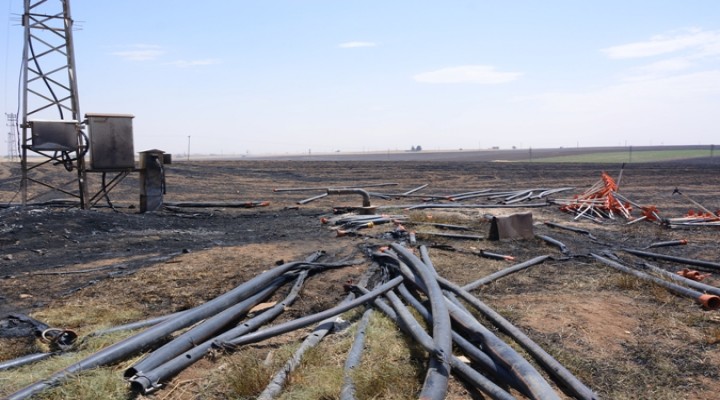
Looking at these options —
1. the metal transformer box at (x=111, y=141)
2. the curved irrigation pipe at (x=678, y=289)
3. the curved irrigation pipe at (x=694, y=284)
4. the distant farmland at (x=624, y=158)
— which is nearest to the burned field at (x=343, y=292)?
the curved irrigation pipe at (x=678, y=289)

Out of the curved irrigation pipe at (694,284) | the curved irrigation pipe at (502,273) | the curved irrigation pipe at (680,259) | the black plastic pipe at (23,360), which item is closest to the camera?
the black plastic pipe at (23,360)

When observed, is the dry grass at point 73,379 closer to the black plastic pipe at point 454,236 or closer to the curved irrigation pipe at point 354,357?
the curved irrigation pipe at point 354,357

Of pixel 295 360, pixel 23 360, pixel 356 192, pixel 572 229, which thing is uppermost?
pixel 356 192

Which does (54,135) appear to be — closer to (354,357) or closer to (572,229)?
(354,357)

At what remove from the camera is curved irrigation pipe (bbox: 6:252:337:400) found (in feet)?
15.3

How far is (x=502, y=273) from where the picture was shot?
8.42m

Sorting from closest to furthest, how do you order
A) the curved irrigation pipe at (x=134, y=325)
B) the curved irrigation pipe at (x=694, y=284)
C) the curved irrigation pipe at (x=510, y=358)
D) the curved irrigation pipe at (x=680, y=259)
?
the curved irrigation pipe at (x=510, y=358) < the curved irrigation pipe at (x=134, y=325) < the curved irrigation pipe at (x=694, y=284) < the curved irrigation pipe at (x=680, y=259)

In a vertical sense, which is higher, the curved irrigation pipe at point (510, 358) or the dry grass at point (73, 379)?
the curved irrigation pipe at point (510, 358)

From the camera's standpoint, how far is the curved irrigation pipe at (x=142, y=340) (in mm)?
4660

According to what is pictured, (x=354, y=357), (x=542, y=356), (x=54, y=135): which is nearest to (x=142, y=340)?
(x=354, y=357)

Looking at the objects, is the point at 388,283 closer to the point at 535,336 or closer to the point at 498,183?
the point at 535,336

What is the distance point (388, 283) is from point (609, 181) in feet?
39.5

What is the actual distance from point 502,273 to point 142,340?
5.09 metres

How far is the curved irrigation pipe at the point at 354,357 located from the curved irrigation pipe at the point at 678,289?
13.5 feet
